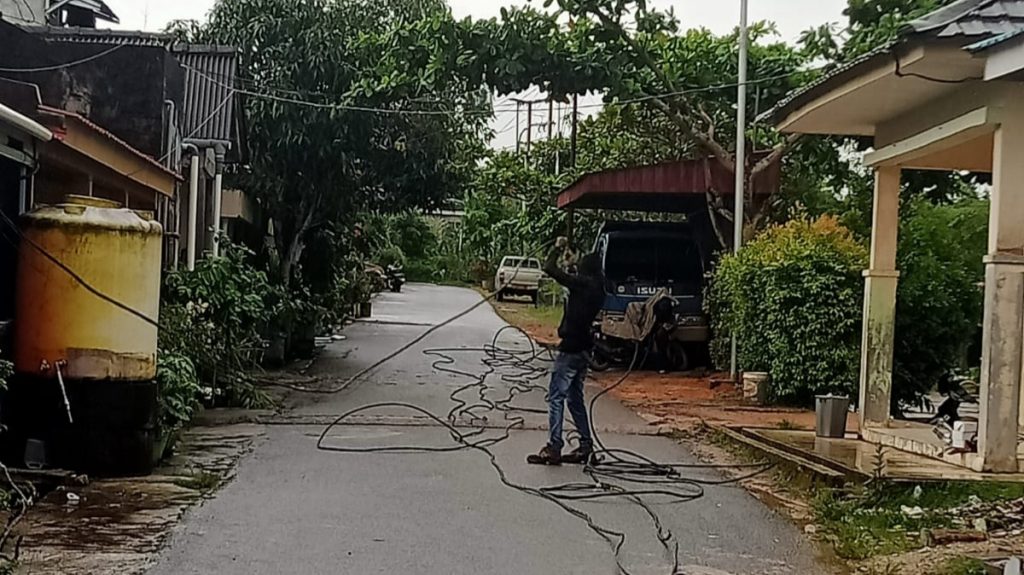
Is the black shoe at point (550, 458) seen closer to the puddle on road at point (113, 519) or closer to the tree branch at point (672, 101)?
the puddle on road at point (113, 519)

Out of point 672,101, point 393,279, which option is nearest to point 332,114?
point 672,101

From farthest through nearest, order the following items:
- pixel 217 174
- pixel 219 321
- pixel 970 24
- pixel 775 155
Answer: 1. pixel 775 155
2. pixel 217 174
3. pixel 219 321
4. pixel 970 24

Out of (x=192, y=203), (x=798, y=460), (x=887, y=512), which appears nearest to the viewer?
(x=887, y=512)

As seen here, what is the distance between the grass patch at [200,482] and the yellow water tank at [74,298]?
Answer: 0.86 metres

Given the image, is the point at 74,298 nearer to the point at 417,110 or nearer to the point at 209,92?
the point at 209,92

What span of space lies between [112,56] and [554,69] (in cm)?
661

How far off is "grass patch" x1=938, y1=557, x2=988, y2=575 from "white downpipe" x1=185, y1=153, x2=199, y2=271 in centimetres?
1171

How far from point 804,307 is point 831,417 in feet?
13.7

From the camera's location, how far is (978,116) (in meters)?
8.95

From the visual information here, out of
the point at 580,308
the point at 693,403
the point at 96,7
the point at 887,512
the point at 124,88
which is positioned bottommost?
the point at 693,403

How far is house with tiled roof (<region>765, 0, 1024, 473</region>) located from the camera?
27.4 ft

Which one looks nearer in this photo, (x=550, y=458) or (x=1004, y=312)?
(x=1004, y=312)

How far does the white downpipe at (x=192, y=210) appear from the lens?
16.2 metres

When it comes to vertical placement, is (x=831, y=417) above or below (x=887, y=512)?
above
